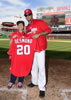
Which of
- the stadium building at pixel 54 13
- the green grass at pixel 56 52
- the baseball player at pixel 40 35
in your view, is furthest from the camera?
the stadium building at pixel 54 13

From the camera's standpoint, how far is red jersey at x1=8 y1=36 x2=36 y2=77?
346 centimetres

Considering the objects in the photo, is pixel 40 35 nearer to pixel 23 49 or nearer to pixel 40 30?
pixel 40 30

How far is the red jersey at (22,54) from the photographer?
3.46 metres

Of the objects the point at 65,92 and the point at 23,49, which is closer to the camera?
the point at 23,49

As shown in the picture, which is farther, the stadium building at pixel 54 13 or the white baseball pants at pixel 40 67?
the stadium building at pixel 54 13

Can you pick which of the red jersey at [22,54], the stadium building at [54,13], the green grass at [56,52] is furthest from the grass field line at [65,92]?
the stadium building at [54,13]

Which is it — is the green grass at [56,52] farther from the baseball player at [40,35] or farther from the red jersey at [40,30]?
the red jersey at [40,30]

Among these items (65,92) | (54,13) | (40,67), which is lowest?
(65,92)

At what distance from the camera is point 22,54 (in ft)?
11.5

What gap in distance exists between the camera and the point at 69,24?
6594 centimetres

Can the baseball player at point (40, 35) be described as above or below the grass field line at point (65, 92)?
above

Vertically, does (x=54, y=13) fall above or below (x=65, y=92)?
above

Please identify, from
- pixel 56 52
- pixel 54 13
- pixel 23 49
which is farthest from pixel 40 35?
pixel 54 13

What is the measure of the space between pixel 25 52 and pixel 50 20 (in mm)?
77857
